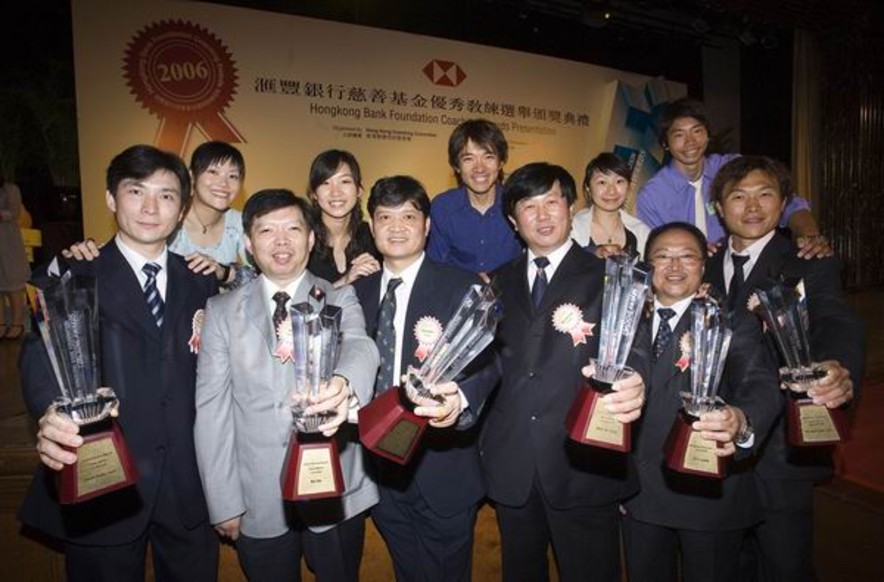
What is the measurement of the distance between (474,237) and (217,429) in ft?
5.90

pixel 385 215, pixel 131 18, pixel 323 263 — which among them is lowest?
pixel 323 263

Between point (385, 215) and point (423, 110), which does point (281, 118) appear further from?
point (385, 215)

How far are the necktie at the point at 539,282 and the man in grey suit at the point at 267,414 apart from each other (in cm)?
65

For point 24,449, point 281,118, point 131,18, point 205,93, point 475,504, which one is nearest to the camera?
point 475,504

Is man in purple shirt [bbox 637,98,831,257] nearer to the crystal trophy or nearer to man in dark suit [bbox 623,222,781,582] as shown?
man in dark suit [bbox 623,222,781,582]

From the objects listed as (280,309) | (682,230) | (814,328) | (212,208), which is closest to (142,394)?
(280,309)

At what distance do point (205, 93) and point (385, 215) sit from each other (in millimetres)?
4248

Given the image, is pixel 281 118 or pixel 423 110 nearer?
pixel 281 118

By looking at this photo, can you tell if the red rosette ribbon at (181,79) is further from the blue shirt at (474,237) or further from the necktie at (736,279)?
the necktie at (736,279)

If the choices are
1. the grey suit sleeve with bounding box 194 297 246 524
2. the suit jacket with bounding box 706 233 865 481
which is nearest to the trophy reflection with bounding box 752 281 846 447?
the suit jacket with bounding box 706 233 865 481

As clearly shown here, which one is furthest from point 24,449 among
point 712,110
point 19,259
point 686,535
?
point 712,110

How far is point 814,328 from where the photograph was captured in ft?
7.26

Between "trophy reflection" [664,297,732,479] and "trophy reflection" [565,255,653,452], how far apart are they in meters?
0.16

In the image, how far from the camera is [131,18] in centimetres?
516
